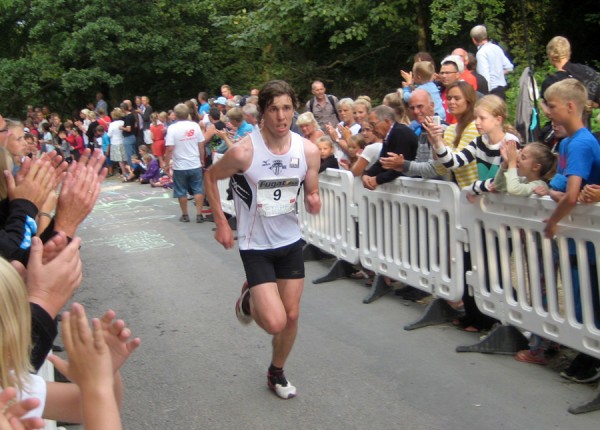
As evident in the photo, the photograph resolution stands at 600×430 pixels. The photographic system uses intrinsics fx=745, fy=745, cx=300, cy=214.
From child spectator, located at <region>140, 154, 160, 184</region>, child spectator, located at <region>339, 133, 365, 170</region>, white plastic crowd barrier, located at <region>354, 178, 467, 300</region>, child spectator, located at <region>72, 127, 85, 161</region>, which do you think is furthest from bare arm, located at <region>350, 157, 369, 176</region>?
child spectator, located at <region>72, 127, 85, 161</region>

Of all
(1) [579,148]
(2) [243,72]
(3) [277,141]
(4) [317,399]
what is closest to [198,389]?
(4) [317,399]

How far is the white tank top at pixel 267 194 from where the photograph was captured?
16.5 feet

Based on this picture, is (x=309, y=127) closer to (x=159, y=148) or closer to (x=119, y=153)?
(x=159, y=148)

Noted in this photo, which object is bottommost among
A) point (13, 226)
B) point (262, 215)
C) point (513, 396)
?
point (513, 396)

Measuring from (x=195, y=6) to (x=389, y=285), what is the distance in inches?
950

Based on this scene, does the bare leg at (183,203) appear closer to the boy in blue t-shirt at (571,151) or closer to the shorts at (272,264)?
the shorts at (272,264)

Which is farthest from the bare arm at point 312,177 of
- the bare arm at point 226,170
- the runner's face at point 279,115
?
the bare arm at point 226,170

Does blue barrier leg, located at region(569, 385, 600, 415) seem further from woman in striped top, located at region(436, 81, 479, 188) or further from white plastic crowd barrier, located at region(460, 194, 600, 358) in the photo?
woman in striped top, located at region(436, 81, 479, 188)

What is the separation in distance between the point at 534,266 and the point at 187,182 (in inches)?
354

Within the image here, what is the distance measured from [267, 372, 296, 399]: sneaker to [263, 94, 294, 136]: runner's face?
1.68 meters

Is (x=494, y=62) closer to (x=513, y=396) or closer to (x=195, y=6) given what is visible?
(x=513, y=396)

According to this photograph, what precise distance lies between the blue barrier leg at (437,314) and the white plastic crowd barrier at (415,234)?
105 mm

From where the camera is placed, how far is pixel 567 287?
4.94m

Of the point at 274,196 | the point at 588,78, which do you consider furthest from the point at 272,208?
the point at 588,78
